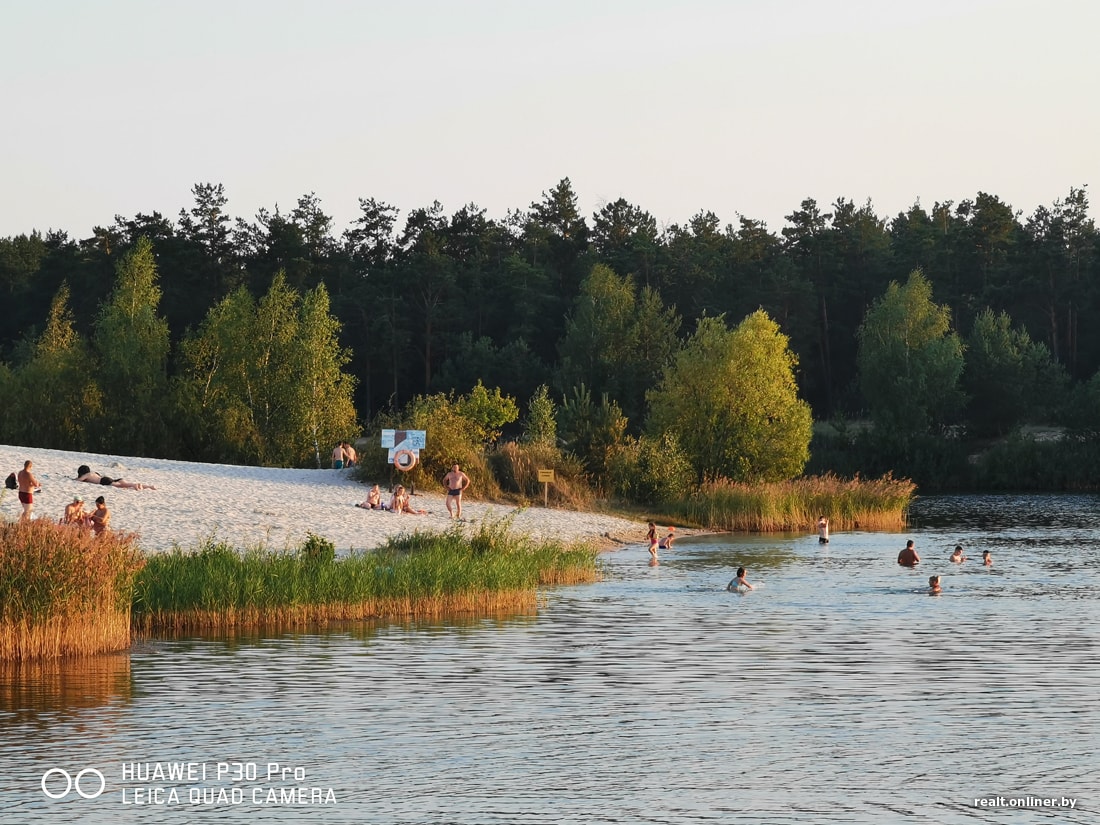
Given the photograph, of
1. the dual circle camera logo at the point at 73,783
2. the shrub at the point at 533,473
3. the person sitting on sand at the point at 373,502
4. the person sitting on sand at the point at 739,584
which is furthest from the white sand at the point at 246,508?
the dual circle camera logo at the point at 73,783

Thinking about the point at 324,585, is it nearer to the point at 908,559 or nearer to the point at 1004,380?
the point at 908,559

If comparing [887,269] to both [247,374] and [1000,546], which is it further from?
[1000,546]

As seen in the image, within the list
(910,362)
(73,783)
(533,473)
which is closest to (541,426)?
(533,473)

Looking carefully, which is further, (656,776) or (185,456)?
(185,456)

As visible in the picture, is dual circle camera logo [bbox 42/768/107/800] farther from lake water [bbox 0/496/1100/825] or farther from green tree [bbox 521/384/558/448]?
green tree [bbox 521/384/558/448]

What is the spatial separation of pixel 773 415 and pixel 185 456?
34130mm

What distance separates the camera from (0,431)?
81.8 meters

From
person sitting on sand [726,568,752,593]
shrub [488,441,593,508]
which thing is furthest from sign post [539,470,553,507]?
person sitting on sand [726,568,752,593]

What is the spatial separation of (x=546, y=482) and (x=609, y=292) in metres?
59.3

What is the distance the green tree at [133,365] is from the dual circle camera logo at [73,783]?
2672 inches

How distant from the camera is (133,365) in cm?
8569

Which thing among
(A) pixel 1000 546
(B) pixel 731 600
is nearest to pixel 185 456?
(A) pixel 1000 546

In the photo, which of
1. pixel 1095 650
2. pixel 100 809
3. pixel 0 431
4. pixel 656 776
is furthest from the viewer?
pixel 0 431

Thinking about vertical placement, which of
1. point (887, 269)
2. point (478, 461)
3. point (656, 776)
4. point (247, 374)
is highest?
point (887, 269)
